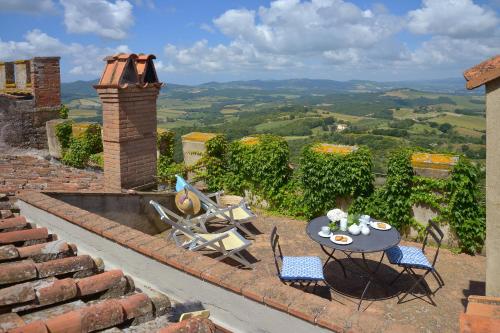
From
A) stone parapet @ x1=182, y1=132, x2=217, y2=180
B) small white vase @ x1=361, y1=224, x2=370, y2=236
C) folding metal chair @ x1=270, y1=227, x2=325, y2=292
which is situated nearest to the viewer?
folding metal chair @ x1=270, y1=227, x2=325, y2=292

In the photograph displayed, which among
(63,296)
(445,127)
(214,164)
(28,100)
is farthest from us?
(445,127)

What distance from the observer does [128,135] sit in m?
6.40

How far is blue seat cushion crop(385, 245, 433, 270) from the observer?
5.17 metres

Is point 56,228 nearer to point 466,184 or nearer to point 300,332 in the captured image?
point 300,332

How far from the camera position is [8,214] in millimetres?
3664

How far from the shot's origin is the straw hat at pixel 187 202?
6.82m

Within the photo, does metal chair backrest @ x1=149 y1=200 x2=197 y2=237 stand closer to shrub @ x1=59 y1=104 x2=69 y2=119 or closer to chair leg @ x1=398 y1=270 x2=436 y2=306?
chair leg @ x1=398 y1=270 x2=436 y2=306

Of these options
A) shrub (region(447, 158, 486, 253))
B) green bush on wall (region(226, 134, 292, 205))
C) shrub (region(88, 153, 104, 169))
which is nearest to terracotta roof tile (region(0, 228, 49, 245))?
green bush on wall (region(226, 134, 292, 205))

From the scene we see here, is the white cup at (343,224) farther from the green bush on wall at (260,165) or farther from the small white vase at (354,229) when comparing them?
the green bush on wall at (260,165)

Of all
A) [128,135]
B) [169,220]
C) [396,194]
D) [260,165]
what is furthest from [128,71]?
[396,194]

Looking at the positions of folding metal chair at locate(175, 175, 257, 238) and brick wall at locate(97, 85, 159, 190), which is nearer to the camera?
brick wall at locate(97, 85, 159, 190)

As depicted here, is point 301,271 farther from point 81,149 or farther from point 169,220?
point 81,149

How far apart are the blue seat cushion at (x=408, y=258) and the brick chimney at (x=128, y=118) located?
3918 mm

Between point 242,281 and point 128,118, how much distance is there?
14.0 feet
